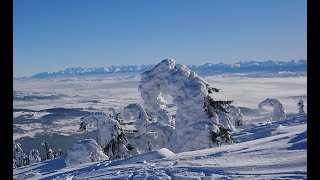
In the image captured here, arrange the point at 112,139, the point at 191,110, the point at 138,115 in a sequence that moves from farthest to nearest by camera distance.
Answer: the point at 138,115 → the point at 112,139 → the point at 191,110

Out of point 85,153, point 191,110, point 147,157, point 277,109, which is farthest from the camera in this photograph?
point 277,109

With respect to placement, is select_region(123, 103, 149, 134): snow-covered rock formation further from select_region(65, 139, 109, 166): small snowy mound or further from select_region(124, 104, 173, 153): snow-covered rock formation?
select_region(65, 139, 109, 166): small snowy mound

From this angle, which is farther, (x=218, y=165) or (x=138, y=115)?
(x=138, y=115)

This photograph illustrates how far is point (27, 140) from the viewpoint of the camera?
154500 mm

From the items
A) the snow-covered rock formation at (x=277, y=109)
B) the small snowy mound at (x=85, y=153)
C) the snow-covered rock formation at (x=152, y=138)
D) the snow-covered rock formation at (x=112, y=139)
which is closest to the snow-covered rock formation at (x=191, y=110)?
the small snowy mound at (x=85, y=153)

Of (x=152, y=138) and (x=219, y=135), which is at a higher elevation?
(x=219, y=135)

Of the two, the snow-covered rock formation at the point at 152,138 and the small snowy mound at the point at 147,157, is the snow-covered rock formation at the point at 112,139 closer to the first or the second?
the snow-covered rock formation at the point at 152,138

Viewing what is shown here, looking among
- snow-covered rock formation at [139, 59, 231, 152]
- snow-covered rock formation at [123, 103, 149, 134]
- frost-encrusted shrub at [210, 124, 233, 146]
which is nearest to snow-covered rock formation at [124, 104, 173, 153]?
snow-covered rock formation at [123, 103, 149, 134]

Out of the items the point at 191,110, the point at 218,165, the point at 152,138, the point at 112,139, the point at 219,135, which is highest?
the point at 191,110

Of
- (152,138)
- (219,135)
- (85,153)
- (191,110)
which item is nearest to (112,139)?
(85,153)

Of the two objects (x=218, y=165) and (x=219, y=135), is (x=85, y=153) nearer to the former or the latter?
(x=219, y=135)
